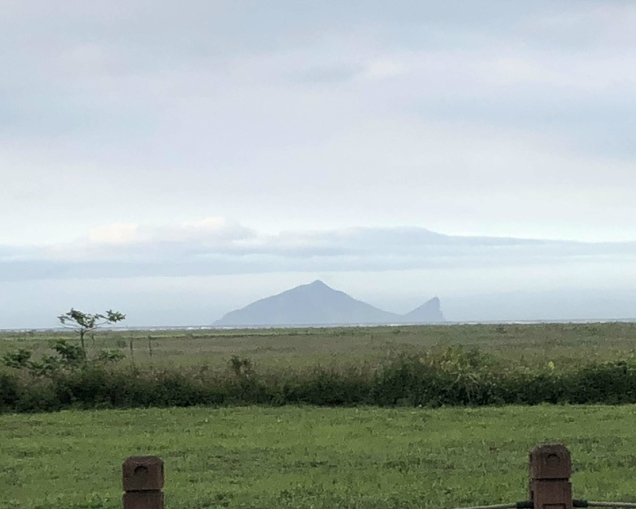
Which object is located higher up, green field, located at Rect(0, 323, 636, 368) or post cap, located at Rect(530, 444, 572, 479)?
post cap, located at Rect(530, 444, 572, 479)

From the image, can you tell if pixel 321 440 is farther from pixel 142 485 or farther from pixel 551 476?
pixel 142 485

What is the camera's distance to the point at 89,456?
11.1 metres

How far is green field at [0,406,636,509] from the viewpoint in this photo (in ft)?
26.8

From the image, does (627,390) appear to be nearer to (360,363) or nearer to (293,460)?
(360,363)

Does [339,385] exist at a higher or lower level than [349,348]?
higher

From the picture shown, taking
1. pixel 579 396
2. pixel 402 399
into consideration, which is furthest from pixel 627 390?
pixel 402 399

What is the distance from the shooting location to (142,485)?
9.46ft

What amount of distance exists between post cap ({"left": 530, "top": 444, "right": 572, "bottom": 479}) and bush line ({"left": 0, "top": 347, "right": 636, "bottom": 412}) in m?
13.9

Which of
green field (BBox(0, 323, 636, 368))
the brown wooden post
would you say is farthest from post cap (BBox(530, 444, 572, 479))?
green field (BBox(0, 323, 636, 368))

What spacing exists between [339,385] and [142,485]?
48.0 feet

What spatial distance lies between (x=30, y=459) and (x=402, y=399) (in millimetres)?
8333

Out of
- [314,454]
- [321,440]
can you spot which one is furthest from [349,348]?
[314,454]

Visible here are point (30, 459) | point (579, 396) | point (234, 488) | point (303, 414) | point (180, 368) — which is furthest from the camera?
point (180, 368)

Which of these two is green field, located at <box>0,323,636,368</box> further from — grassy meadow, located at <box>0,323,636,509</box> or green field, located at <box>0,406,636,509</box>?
green field, located at <box>0,406,636,509</box>
